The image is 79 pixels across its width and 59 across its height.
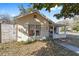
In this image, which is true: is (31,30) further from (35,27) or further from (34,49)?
(34,49)

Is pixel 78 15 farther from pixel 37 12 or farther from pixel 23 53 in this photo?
pixel 23 53

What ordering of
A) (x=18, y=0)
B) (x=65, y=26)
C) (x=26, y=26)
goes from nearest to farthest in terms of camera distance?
(x=18, y=0)
(x=65, y=26)
(x=26, y=26)

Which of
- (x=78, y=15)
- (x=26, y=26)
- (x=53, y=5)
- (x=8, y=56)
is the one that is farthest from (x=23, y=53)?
(x=78, y=15)

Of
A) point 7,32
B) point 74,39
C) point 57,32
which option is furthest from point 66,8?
point 7,32

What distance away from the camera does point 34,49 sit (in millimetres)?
4930

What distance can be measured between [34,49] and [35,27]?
0.70m

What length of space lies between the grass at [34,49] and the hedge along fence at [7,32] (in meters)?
0.15

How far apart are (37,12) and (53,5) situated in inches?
22.1

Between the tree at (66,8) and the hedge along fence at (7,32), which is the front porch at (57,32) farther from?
the hedge along fence at (7,32)

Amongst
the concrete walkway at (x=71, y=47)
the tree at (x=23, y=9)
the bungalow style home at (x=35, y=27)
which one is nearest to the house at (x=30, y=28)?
the bungalow style home at (x=35, y=27)

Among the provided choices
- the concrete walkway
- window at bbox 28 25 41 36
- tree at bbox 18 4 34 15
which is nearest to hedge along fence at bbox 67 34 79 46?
the concrete walkway

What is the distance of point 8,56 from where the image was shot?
4.71m

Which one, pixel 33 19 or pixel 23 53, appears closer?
pixel 23 53

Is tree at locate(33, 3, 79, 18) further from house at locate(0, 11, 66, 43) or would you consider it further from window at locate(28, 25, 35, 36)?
window at locate(28, 25, 35, 36)
